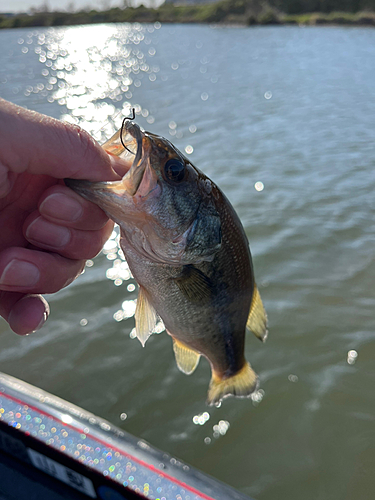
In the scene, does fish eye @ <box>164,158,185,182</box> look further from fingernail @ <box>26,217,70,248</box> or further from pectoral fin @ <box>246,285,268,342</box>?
pectoral fin @ <box>246,285,268,342</box>

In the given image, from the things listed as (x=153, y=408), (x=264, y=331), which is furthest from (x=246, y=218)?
(x=264, y=331)

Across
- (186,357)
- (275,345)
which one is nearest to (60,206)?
(186,357)

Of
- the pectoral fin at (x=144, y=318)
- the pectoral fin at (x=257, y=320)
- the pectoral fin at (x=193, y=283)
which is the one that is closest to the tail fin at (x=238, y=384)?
the pectoral fin at (x=257, y=320)

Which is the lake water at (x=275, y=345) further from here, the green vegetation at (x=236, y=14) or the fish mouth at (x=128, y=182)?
the green vegetation at (x=236, y=14)

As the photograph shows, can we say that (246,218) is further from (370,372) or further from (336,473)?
(336,473)

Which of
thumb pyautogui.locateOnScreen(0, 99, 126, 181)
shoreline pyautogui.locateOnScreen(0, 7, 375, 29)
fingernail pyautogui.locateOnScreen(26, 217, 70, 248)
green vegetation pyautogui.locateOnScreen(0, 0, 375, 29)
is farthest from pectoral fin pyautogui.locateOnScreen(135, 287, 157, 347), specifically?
green vegetation pyautogui.locateOnScreen(0, 0, 375, 29)

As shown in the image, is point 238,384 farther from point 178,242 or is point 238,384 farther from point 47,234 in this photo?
point 47,234
